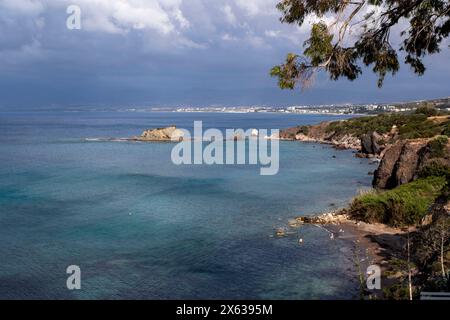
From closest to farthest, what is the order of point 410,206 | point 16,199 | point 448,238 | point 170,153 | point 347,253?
point 448,238, point 347,253, point 410,206, point 16,199, point 170,153

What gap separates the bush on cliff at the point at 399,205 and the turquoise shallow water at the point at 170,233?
412 centimetres

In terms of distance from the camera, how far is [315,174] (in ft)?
196

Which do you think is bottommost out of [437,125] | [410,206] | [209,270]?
[209,270]

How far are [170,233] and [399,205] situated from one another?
49.2ft

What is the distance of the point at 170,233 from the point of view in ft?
106

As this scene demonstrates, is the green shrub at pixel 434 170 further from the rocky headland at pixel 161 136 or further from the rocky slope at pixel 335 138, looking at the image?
the rocky headland at pixel 161 136

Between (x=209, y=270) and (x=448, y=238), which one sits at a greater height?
(x=448, y=238)

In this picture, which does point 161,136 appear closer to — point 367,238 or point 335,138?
point 335,138

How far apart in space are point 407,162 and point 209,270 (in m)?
27.8

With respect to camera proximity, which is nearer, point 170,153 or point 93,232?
point 93,232

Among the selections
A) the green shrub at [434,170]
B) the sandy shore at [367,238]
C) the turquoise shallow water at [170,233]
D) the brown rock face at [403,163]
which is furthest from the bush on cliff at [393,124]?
the sandy shore at [367,238]

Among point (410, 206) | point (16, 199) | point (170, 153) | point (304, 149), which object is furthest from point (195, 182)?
point (304, 149)
